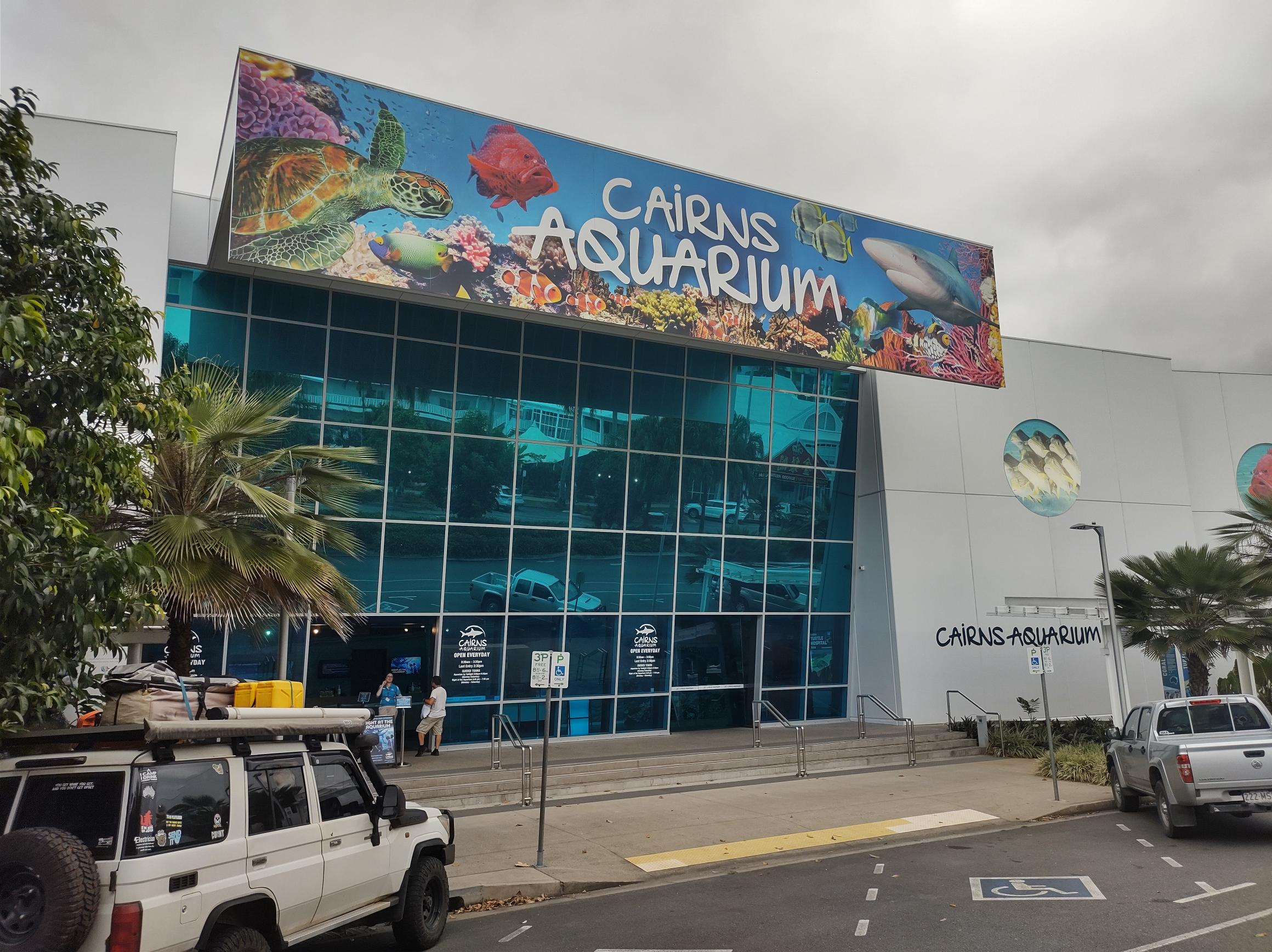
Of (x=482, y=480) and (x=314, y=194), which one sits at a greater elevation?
(x=314, y=194)

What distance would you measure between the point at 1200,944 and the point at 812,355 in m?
15.7

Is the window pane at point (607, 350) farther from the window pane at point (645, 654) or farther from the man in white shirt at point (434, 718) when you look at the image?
the man in white shirt at point (434, 718)

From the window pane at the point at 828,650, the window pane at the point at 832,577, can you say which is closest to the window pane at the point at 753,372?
the window pane at the point at 832,577

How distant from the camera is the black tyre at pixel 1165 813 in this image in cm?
1183

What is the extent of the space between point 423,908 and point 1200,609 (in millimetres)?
20150

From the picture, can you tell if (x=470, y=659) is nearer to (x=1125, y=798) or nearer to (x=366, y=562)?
(x=366, y=562)

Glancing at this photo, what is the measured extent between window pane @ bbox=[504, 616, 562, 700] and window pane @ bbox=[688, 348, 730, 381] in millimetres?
7227

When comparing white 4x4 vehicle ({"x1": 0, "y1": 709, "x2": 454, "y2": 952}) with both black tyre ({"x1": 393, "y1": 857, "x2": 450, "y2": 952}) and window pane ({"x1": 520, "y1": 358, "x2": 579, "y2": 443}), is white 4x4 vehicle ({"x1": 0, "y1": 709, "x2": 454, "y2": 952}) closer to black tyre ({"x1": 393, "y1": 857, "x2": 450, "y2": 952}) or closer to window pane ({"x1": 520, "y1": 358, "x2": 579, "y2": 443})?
black tyre ({"x1": 393, "y1": 857, "x2": 450, "y2": 952})

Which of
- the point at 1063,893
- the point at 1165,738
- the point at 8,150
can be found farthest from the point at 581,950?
the point at 1165,738

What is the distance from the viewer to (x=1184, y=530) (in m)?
28.4

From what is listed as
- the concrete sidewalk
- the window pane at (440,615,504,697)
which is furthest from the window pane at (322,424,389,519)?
the concrete sidewalk

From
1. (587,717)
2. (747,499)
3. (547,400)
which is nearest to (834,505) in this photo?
(747,499)

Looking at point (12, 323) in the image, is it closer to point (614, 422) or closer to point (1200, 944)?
point (1200, 944)

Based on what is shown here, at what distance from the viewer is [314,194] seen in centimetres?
1634
